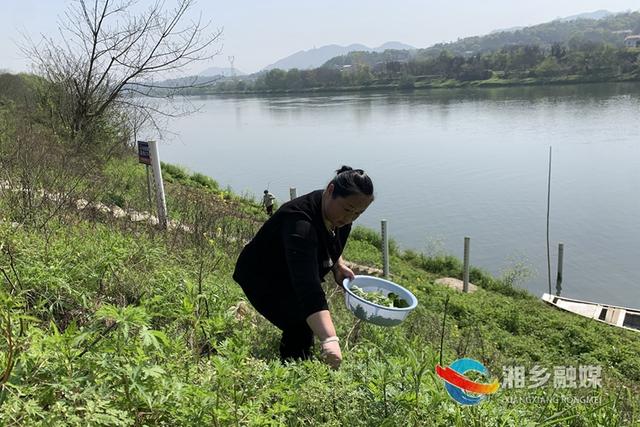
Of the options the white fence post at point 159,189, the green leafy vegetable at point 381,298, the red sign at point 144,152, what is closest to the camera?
the green leafy vegetable at point 381,298

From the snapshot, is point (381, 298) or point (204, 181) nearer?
point (381, 298)

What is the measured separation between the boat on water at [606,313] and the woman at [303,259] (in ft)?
26.6

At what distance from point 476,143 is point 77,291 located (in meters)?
27.0

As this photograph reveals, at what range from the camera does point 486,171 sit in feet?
70.8

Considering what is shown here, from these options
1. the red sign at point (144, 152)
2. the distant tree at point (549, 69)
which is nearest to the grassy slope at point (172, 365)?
the red sign at point (144, 152)

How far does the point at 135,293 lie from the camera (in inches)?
121

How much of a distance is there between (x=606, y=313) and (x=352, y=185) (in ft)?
30.1

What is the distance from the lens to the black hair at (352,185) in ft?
6.84

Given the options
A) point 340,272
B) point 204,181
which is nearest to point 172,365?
point 340,272

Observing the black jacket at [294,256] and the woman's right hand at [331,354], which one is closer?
the woman's right hand at [331,354]

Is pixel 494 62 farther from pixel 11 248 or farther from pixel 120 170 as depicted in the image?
pixel 11 248

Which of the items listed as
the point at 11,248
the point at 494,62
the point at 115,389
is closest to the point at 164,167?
the point at 11,248

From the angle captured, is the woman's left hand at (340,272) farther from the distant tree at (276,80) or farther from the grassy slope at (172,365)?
the distant tree at (276,80)

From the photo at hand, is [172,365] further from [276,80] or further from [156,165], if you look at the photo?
[276,80]
